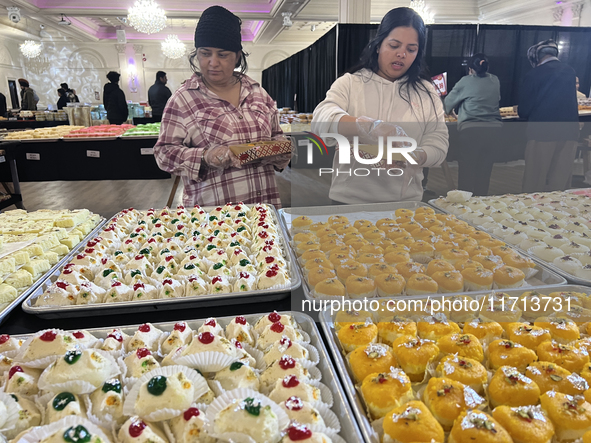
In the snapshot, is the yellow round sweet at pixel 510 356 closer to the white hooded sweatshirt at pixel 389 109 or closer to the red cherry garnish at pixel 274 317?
the red cherry garnish at pixel 274 317

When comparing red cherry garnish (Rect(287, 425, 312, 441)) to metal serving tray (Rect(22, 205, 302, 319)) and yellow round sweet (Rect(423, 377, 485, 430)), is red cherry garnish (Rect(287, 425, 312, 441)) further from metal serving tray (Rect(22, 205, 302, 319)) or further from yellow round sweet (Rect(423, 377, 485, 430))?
metal serving tray (Rect(22, 205, 302, 319))

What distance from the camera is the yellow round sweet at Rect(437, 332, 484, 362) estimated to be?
1011 millimetres

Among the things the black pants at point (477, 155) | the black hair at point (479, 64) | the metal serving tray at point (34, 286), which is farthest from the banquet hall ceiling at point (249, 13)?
the metal serving tray at point (34, 286)

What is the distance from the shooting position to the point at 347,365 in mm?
1021

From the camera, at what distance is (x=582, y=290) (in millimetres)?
1357

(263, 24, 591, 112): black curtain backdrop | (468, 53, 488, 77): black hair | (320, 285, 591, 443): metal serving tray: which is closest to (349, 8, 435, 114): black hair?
(320, 285, 591, 443): metal serving tray

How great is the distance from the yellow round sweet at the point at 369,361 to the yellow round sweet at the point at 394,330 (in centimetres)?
9

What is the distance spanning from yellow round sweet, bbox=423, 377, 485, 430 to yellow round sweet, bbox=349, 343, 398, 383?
0.36 feet

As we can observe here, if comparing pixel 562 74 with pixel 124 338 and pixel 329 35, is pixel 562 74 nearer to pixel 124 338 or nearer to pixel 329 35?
pixel 329 35

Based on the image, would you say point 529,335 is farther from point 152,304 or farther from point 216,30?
point 216,30

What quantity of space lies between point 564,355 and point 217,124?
1966mm

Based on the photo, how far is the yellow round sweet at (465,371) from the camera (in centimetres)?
92

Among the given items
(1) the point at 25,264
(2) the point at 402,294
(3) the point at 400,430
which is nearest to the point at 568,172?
(2) the point at 402,294

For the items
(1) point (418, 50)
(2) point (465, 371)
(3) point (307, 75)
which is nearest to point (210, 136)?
(1) point (418, 50)
